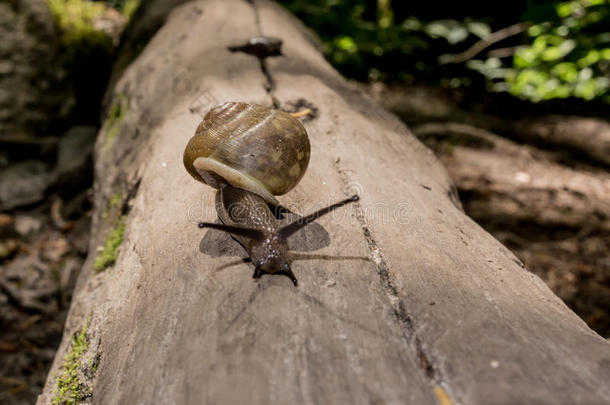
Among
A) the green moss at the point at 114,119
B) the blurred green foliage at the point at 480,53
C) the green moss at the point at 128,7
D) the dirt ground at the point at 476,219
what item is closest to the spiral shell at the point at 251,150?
the green moss at the point at 114,119

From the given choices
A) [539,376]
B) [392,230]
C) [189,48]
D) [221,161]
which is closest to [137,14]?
[189,48]

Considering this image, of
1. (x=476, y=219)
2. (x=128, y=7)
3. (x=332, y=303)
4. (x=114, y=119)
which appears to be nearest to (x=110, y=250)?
(x=332, y=303)

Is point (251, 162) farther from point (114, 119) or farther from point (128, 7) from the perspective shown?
point (128, 7)

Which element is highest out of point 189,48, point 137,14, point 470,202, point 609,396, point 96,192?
point 609,396

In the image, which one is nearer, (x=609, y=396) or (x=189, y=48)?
(x=609, y=396)

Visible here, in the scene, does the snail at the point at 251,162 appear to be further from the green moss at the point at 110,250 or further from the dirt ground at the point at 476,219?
the dirt ground at the point at 476,219

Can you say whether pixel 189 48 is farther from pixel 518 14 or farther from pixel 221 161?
pixel 518 14

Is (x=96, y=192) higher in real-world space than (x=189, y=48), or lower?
lower
